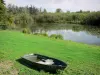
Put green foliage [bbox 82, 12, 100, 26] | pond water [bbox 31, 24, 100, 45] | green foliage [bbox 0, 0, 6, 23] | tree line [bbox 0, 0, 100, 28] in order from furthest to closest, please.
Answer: green foliage [bbox 82, 12, 100, 26], tree line [bbox 0, 0, 100, 28], green foliage [bbox 0, 0, 6, 23], pond water [bbox 31, 24, 100, 45]

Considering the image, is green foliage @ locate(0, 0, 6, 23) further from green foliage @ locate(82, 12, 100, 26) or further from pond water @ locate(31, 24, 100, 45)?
green foliage @ locate(82, 12, 100, 26)

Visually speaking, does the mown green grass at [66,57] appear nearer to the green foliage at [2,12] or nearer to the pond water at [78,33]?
the pond water at [78,33]

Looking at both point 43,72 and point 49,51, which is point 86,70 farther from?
point 49,51

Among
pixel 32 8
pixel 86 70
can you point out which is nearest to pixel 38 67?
pixel 86 70

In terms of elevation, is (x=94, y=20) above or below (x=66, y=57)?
above

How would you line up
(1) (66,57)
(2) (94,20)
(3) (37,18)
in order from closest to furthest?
(1) (66,57)
(2) (94,20)
(3) (37,18)

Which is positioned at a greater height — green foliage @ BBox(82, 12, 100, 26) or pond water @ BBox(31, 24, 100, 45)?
green foliage @ BBox(82, 12, 100, 26)

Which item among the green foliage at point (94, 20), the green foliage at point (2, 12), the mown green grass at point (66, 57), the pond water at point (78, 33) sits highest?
the green foliage at point (2, 12)

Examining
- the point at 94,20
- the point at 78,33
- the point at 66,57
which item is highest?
the point at 94,20

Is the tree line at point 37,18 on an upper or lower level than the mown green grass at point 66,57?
upper

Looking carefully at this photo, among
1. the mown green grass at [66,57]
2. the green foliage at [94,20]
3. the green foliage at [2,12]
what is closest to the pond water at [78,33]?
the green foliage at [2,12]

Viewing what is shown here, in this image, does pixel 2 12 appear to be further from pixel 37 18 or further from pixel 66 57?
pixel 37 18

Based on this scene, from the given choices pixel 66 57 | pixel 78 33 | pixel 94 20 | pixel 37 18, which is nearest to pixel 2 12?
pixel 78 33

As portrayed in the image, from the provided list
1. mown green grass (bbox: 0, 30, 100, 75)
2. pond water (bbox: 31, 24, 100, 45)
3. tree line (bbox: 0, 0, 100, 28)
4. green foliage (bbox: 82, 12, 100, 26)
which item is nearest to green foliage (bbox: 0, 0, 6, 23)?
tree line (bbox: 0, 0, 100, 28)
